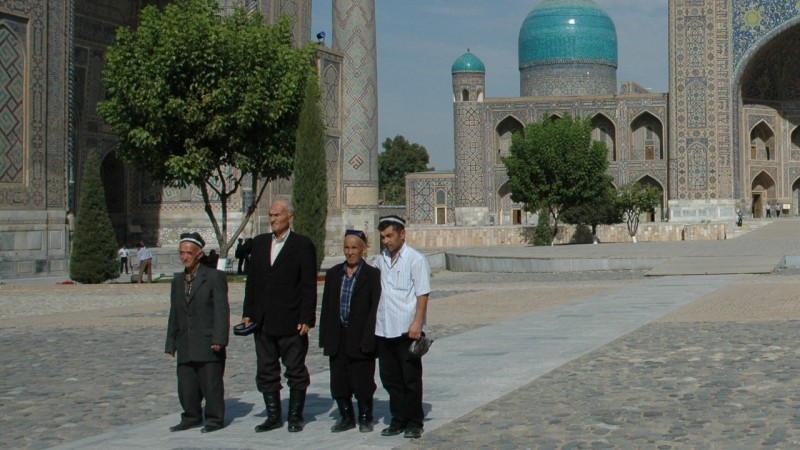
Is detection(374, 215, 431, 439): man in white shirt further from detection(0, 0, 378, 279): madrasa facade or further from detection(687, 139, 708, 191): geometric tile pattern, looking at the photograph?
detection(687, 139, 708, 191): geometric tile pattern

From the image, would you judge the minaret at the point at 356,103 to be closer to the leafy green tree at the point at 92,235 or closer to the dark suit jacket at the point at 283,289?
the leafy green tree at the point at 92,235

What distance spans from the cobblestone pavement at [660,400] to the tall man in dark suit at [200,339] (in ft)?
3.49

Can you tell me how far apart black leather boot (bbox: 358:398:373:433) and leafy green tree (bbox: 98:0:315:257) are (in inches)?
436

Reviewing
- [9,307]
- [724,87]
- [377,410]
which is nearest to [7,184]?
[9,307]

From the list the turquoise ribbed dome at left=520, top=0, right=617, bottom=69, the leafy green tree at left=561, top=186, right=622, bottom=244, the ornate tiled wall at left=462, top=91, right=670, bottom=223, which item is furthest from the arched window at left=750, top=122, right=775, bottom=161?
the leafy green tree at left=561, top=186, right=622, bottom=244

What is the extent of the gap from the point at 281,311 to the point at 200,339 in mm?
422

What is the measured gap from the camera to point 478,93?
48.1 meters

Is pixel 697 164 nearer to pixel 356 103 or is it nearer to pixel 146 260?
pixel 356 103

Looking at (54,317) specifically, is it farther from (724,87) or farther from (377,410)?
(724,87)

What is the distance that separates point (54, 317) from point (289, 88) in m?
5.86

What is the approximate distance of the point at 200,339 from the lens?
538 centimetres

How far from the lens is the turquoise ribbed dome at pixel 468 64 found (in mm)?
48219

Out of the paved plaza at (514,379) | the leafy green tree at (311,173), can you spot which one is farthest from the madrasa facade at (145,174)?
the paved plaza at (514,379)

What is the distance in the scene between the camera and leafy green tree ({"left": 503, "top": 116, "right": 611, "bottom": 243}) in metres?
34.9
